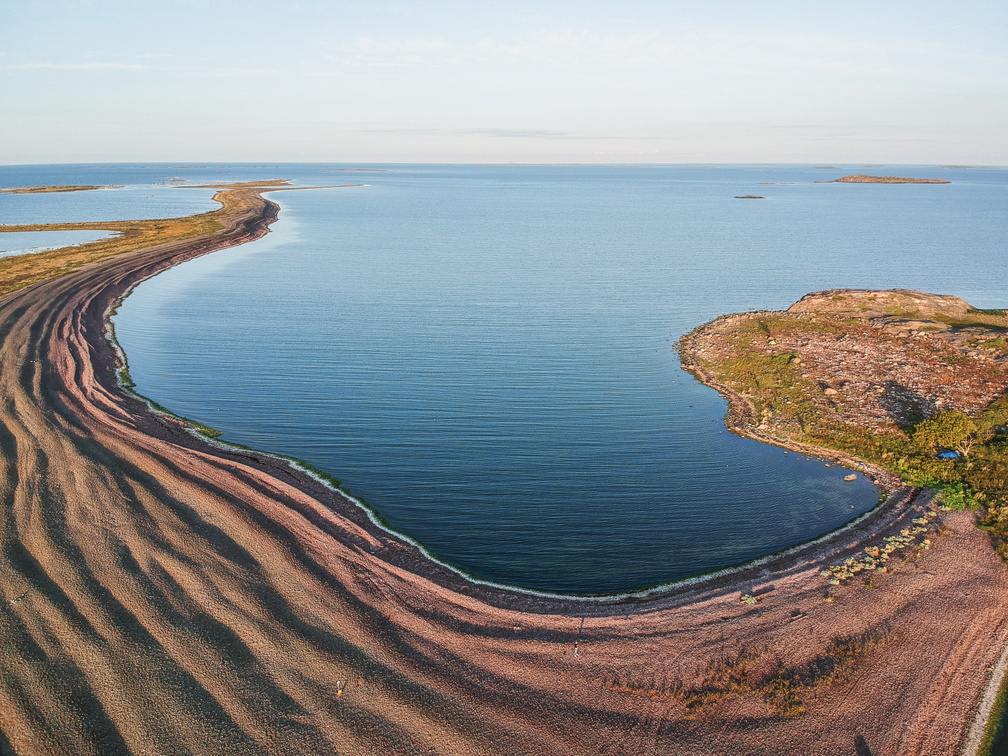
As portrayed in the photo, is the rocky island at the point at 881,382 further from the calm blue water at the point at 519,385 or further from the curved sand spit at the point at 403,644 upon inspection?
the curved sand spit at the point at 403,644

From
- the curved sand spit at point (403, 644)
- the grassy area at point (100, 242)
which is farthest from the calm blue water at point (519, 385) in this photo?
the grassy area at point (100, 242)

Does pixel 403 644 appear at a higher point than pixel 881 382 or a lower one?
lower

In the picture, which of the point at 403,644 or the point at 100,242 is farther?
the point at 100,242

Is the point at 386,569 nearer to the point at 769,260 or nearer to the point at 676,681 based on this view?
the point at 676,681

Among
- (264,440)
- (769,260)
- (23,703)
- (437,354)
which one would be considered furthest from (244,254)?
(23,703)

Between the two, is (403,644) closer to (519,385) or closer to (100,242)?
(519,385)

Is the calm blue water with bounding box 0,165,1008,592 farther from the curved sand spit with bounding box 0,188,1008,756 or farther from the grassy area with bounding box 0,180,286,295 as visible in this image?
the grassy area with bounding box 0,180,286,295

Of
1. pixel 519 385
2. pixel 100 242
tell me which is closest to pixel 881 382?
pixel 519 385
